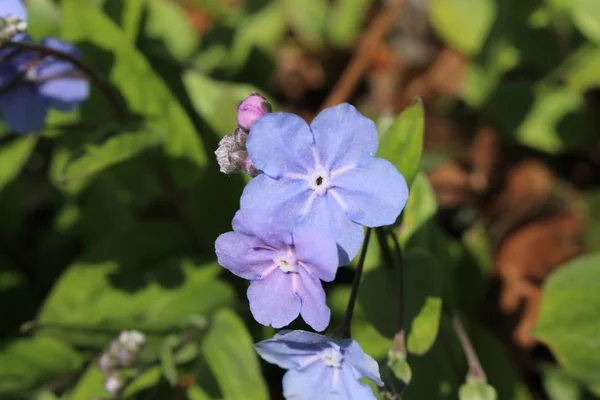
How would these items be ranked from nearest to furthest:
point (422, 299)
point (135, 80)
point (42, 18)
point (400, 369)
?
point (400, 369), point (422, 299), point (135, 80), point (42, 18)

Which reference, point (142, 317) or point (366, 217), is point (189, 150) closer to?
point (142, 317)

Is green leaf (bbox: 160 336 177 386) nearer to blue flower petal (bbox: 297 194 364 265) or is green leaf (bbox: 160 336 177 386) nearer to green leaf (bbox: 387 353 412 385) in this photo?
green leaf (bbox: 387 353 412 385)

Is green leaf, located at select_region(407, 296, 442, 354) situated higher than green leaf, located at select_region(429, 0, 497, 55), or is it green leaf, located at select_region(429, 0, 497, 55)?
green leaf, located at select_region(429, 0, 497, 55)

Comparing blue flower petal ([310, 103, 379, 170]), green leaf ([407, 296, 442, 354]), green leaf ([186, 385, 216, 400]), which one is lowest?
green leaf ([186, 385, 216, 400])

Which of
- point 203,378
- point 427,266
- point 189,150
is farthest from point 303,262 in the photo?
point 189,150

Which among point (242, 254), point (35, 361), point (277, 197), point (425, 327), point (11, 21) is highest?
point (11, 21)

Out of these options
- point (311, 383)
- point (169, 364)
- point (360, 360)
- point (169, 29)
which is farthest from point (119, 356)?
point (169, 29)

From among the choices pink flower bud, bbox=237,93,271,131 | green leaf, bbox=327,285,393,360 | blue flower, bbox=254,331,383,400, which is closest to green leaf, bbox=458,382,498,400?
green leaf, bbox=327,285,393,360

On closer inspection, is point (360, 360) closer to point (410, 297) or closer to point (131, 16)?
point (410, 297)
